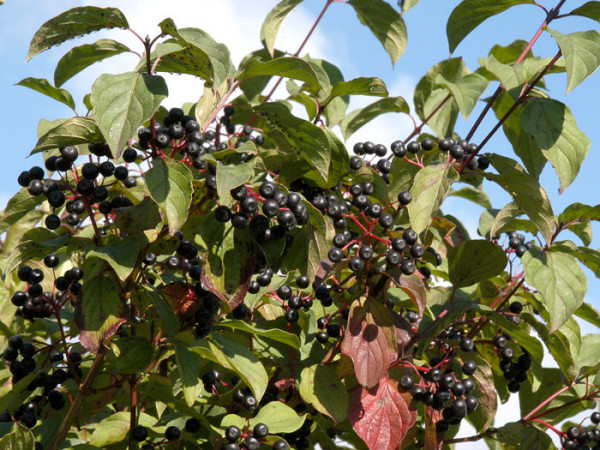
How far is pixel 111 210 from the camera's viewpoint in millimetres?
2596

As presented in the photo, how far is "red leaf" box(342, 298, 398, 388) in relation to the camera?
2.63 metres

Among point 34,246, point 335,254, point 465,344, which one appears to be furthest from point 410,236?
point 34,246

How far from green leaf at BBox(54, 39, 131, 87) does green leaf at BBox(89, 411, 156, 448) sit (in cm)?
140

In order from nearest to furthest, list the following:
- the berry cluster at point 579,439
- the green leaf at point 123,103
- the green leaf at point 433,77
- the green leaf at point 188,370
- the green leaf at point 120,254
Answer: the green leaf at point 123,103, the green leaf at point 120,254, the green leaf at point 188,370, the berry cluster at point 579,439, the green leaf at point 433,77

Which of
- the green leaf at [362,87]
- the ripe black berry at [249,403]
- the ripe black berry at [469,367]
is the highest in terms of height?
the green leaf at [362,87]

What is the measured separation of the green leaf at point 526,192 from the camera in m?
2.86

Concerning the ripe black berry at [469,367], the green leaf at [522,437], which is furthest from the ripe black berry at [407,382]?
the green leaf at [522,437]

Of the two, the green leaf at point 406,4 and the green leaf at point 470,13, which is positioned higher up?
the green leaf at point 406,4

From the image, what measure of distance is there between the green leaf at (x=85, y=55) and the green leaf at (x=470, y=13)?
1418 mm

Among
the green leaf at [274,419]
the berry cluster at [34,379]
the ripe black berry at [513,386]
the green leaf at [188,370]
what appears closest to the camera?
the green leaf at [188,370]

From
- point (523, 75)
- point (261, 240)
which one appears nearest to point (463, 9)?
point (523, 75)

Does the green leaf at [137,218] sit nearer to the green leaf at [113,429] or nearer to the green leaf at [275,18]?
the green leaf at [113,429]

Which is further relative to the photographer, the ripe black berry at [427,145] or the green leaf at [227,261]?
the ripe black berry at [427,145]

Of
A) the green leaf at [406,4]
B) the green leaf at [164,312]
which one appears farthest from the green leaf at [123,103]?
the green leaf at [406,4]
